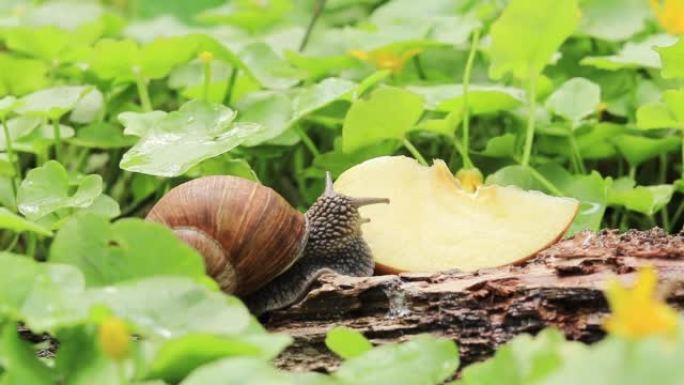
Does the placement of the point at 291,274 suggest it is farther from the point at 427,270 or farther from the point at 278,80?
the point at 278,80

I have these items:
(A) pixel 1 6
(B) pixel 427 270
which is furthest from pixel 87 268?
(A) pixel 1 6

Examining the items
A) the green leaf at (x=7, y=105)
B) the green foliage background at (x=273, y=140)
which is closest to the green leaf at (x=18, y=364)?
the green foliage background at (x=273, y=140)

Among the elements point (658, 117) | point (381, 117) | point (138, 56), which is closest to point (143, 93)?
point (138, 56)

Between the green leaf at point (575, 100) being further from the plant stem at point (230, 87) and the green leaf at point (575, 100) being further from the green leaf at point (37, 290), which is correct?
the green leaf at point (37, 290)

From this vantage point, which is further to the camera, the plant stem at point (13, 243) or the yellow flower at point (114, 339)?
the plant stem at point (13, 243)

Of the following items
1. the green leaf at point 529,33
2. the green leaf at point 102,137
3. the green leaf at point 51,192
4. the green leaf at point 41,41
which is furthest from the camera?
the green leaf at point 41,41

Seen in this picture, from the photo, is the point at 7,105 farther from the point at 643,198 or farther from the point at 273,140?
the point at 643,198

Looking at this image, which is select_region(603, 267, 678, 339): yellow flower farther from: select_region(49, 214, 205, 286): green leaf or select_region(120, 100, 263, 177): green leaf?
select_region(120, 100, 263, 177): green leaf
